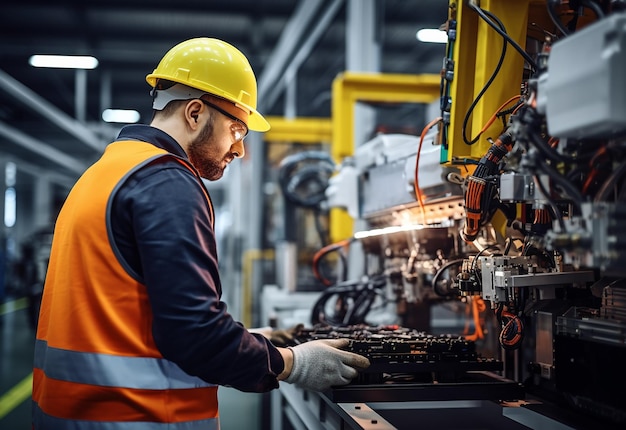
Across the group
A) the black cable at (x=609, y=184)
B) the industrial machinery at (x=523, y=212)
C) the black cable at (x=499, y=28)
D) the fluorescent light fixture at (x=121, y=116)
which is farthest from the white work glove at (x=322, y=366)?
the fluorescent light fixture at (x=121, y=116)

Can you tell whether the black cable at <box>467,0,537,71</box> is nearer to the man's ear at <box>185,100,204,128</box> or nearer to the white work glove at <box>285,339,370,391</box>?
the man's ear at <box>185,100,204,128</box>

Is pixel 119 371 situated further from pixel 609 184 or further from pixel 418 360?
pixel 609 184

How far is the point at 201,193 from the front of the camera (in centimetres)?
156

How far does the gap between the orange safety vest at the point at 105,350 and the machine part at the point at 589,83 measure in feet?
2.98

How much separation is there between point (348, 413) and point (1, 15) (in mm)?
9803

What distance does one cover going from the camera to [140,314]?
4.88 ft

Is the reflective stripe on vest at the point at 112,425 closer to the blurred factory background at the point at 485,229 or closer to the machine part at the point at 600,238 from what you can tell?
the blurred factory background at the point at 485,229

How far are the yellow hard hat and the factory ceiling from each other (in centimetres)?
434

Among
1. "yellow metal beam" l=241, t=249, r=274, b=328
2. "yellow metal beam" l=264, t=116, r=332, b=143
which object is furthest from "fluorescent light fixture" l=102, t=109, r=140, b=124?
"yellow metal beam" l=264, t=116, r=332, b=143

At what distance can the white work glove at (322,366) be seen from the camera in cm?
168

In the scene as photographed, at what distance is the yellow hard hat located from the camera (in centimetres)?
179

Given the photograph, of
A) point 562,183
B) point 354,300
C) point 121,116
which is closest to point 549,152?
point 562,183

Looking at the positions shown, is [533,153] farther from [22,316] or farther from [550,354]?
[22,316]

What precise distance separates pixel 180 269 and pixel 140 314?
0.56 feet
